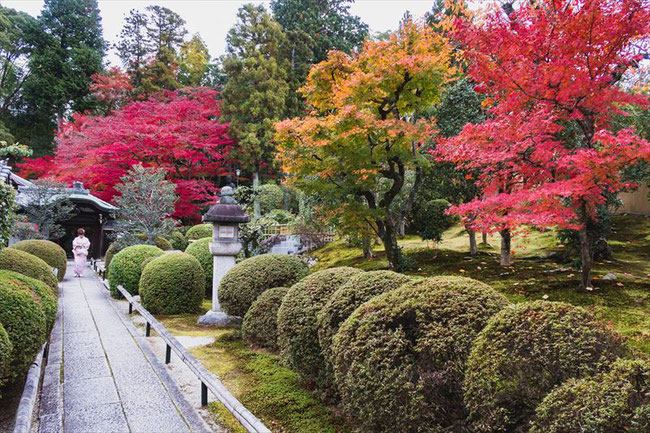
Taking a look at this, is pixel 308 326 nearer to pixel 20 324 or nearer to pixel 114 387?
pixel 114 387

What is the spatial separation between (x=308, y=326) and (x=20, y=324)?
114 inches

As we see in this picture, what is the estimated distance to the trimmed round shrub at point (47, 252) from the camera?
36.6 feet

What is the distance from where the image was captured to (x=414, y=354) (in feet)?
9.68

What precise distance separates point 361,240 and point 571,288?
24.0ft

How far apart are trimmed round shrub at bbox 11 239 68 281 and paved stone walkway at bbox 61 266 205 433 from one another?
545cm

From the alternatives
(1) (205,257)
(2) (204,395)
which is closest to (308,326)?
(2) (204,395)

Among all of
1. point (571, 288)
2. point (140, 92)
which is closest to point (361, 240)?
point (571, 288)

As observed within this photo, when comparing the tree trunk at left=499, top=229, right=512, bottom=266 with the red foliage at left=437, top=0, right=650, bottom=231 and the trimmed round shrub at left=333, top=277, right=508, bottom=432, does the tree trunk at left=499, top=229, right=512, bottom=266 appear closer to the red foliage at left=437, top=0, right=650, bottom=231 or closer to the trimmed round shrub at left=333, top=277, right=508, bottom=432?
the red foliage at left=437, top=0, right=650, bottom=231

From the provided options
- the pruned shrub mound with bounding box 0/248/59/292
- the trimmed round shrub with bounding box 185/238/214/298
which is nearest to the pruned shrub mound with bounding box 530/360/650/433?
the pruned shrub mound with bounding box 0/248/59/292

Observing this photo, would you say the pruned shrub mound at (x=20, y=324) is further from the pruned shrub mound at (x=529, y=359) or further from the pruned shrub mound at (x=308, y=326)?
the pruned shrub mound at (x=529, y=359)

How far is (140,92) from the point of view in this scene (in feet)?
86.3

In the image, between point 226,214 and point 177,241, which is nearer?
point 226,214

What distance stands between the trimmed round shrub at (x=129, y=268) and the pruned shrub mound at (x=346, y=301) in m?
7.39

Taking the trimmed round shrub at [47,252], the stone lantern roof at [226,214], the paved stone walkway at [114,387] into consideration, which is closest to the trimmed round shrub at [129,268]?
the paved stone walkway at [114,387]
